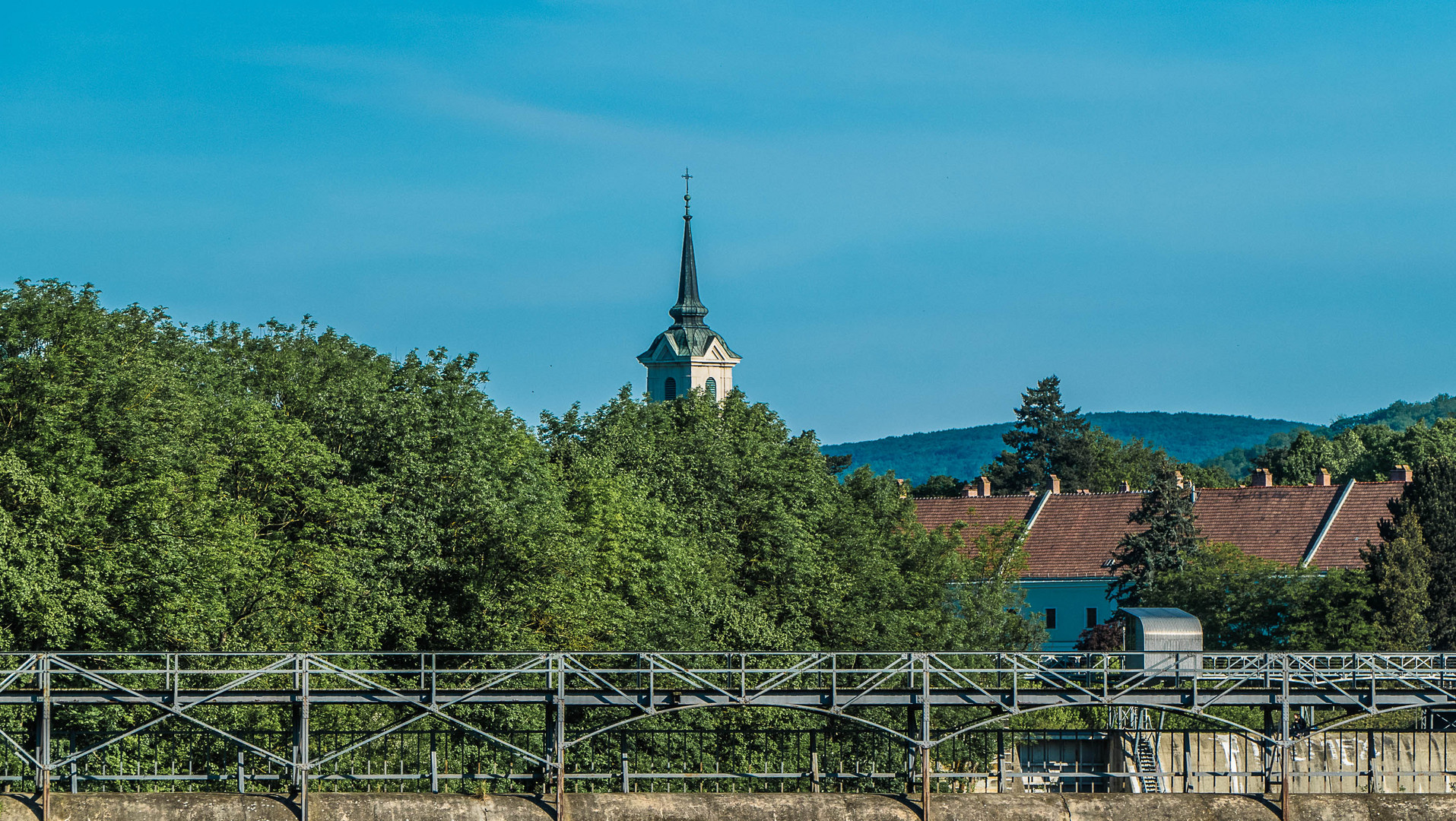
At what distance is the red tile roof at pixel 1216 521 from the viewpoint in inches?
3282

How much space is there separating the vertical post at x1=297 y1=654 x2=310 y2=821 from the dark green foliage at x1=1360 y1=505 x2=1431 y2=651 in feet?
129

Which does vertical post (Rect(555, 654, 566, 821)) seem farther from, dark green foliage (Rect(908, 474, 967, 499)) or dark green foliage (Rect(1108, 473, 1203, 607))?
dark green foliage (Rect(908, 474, 967, 499))

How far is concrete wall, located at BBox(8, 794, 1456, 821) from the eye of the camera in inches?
1231

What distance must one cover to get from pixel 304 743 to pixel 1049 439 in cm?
10186

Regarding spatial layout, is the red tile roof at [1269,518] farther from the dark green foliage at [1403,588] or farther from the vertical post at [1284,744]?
the vertical post at [1284,744]

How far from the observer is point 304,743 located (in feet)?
102

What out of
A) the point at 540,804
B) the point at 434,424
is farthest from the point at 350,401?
the point at 540,804

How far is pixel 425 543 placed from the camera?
43781mm

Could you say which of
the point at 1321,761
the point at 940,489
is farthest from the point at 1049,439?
the point at 1321,761

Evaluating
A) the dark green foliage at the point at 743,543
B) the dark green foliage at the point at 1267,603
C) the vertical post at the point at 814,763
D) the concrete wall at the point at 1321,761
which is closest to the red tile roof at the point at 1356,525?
the dark green foliage at the point at 1267,603

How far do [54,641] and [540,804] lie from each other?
11.4 meters

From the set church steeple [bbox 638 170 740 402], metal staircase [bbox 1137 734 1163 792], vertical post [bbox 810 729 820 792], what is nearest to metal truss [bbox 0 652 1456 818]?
vertical post [bbox 810 729 820 792]

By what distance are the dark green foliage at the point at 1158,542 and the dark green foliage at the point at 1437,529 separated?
31.2 ft

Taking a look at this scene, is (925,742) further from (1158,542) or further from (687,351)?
(687,351)
